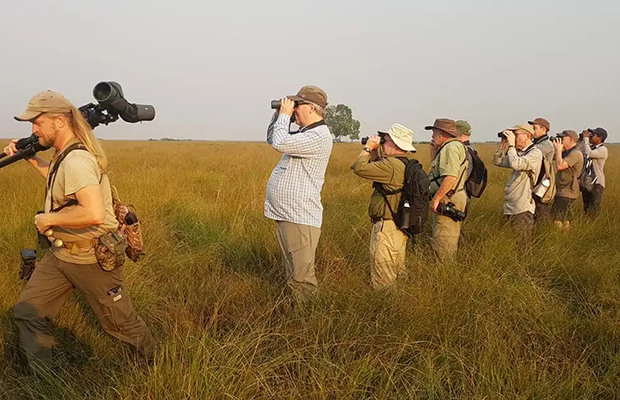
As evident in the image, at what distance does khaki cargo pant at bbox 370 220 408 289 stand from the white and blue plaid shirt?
69cm

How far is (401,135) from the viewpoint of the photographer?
3.54 meters

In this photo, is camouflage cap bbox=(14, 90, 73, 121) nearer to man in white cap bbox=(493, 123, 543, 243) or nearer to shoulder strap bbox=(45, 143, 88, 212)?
shoulder strap bbox=(45, 143, 88, 212)

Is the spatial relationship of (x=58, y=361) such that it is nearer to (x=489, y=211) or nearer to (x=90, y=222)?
(x=90, y=222)

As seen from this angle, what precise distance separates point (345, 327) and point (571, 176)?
4.57 metres

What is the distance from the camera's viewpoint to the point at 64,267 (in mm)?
2438

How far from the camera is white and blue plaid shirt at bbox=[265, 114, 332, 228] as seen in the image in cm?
299

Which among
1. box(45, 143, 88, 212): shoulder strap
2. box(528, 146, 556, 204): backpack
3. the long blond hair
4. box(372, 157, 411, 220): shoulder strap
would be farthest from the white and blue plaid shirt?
box(528, 146, 556, 204): backpack

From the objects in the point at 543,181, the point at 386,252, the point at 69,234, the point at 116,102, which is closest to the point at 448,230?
the point at 386,252

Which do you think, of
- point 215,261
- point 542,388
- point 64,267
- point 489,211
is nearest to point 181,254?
point 215,261

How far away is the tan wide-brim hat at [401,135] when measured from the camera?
351 cm

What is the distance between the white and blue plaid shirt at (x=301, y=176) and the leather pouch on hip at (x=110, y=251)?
3.69 feet

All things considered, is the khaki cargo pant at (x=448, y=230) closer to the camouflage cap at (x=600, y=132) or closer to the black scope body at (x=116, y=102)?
the black scope body at (x=116, y=102)

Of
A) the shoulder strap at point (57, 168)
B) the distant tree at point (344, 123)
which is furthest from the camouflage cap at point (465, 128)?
the distant tree at point (344, 123)

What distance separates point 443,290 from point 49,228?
2643mm
